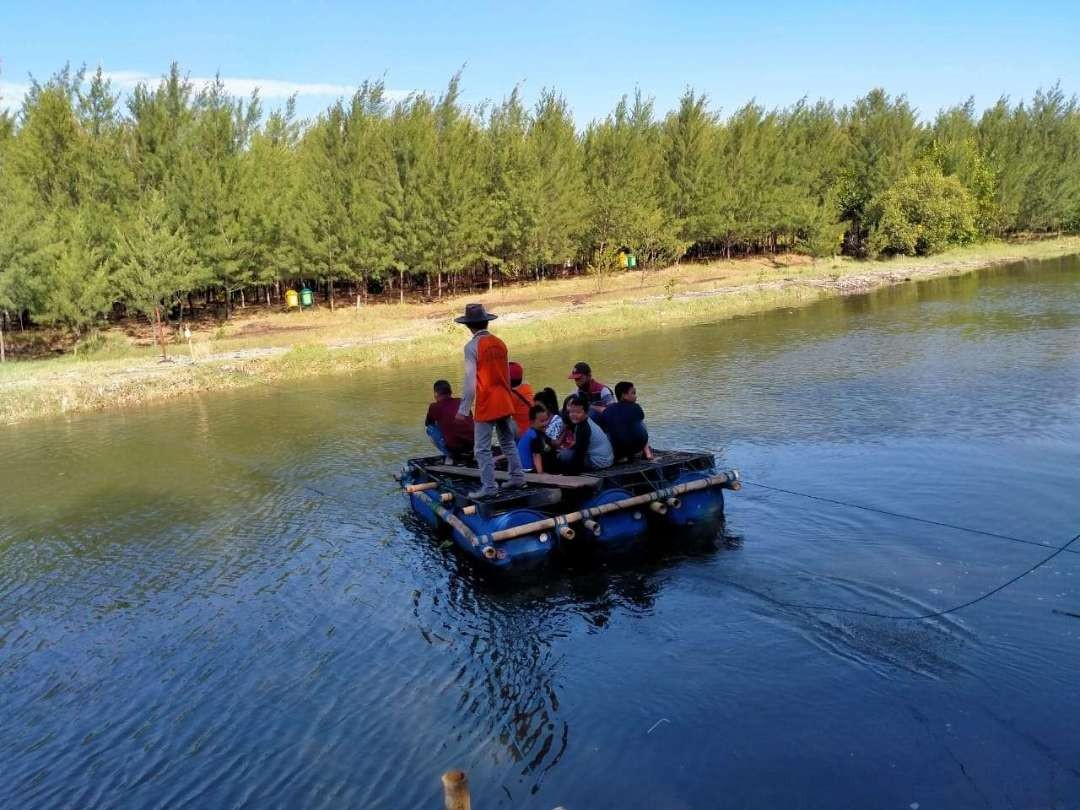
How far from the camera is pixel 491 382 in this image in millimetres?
10312

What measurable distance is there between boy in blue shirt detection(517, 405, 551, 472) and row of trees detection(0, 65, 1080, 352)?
26207 mm

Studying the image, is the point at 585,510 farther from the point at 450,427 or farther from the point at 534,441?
the point at 450,427

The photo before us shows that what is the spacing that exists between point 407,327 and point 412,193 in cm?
904

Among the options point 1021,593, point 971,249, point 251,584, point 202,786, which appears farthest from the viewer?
point 971,249

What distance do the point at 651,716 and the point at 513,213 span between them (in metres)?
42.7

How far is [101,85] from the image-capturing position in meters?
41.8

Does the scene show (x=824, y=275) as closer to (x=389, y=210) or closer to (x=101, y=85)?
(x=389, y=210)

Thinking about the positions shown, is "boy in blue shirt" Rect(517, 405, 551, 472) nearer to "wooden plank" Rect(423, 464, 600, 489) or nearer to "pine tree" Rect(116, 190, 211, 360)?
"wooden plank" Rect(423, 464, 600, 489)

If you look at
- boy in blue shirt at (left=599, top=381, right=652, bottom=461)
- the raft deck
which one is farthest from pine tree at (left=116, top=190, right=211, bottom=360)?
boy in blue shirt at (left=599, top=381, right=652, bottom=461)

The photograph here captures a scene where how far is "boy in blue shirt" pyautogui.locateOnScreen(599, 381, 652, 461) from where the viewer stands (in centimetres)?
1154

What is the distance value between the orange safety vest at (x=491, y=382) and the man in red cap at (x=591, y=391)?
191 centimetres

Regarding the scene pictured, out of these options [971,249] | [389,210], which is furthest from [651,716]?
[971,249]

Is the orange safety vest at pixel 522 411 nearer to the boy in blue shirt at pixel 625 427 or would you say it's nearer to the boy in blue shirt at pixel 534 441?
the boy in blue shirt at pixel 534 441

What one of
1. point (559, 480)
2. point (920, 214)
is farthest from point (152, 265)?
point (920, 214)
